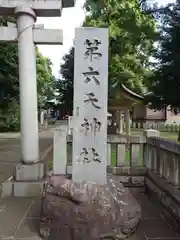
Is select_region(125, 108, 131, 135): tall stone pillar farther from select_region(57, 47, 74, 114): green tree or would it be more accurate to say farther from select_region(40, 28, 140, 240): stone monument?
select_region(40, 28, 140, 240): stone monument

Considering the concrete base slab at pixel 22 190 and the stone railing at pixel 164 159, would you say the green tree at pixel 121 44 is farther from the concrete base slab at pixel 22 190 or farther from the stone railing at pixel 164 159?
the concrete base slab at pixel 22 190

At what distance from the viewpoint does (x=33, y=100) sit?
570cm

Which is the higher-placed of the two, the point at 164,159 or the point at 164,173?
the point at 164,159

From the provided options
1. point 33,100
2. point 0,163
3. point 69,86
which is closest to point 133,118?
point 69,86

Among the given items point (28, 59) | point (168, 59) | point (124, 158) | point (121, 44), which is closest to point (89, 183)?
point (124, 158)

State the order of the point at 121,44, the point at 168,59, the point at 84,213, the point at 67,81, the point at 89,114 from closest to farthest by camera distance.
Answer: the point at 84,213 → the point at 89,114 → the point at 168,59 → the point at 121,44 → the point at 67,81

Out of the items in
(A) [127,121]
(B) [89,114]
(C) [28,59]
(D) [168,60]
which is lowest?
(A) [127,121]

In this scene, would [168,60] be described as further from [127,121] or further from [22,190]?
[127,121]

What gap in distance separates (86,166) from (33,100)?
223 cm

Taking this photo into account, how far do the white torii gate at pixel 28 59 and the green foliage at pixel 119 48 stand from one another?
10857mm

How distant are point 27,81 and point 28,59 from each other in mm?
449

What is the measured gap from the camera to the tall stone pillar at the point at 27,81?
564cm

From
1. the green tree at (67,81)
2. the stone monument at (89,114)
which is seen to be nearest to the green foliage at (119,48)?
the green tree at (67,81)

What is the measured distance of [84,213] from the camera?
11.4 feet
